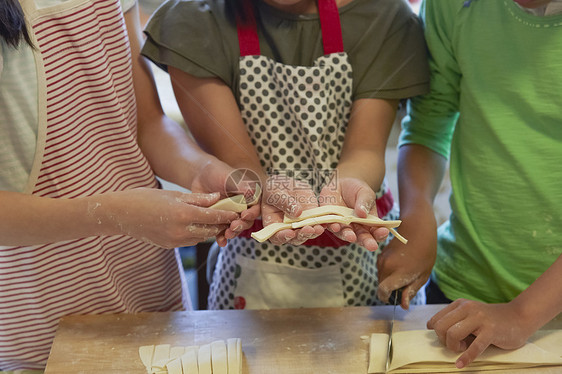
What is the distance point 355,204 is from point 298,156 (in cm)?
25

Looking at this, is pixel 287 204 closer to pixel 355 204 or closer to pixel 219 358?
pixel 355 204

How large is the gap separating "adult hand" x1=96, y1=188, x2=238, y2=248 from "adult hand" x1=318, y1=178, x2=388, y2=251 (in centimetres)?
17

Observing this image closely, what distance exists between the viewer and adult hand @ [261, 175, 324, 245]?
2.86 ft

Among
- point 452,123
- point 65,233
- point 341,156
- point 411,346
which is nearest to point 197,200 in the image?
point 65,233

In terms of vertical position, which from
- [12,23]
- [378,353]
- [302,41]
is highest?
[12,23]

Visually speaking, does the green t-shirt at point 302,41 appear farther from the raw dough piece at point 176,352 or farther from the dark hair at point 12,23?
the raw dough piece at point 176,352

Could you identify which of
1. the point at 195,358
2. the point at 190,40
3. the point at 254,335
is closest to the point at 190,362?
the point at 195,358

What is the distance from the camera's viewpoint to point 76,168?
3.24ft

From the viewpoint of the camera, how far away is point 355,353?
3.16ft

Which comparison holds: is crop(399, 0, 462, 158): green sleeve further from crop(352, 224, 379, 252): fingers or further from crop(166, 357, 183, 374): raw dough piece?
crop(166, 357, 183, 374): raw dough piece

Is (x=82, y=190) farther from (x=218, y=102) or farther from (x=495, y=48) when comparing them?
(x=495, y=48)

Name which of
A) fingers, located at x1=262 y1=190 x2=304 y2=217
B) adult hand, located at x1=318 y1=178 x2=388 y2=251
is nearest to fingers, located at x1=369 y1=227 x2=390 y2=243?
adult hand, located at x1=318 y1=178 x2=388 y2=251

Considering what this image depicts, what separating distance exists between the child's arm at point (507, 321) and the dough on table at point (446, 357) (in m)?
0.02

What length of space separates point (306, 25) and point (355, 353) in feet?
2.00
